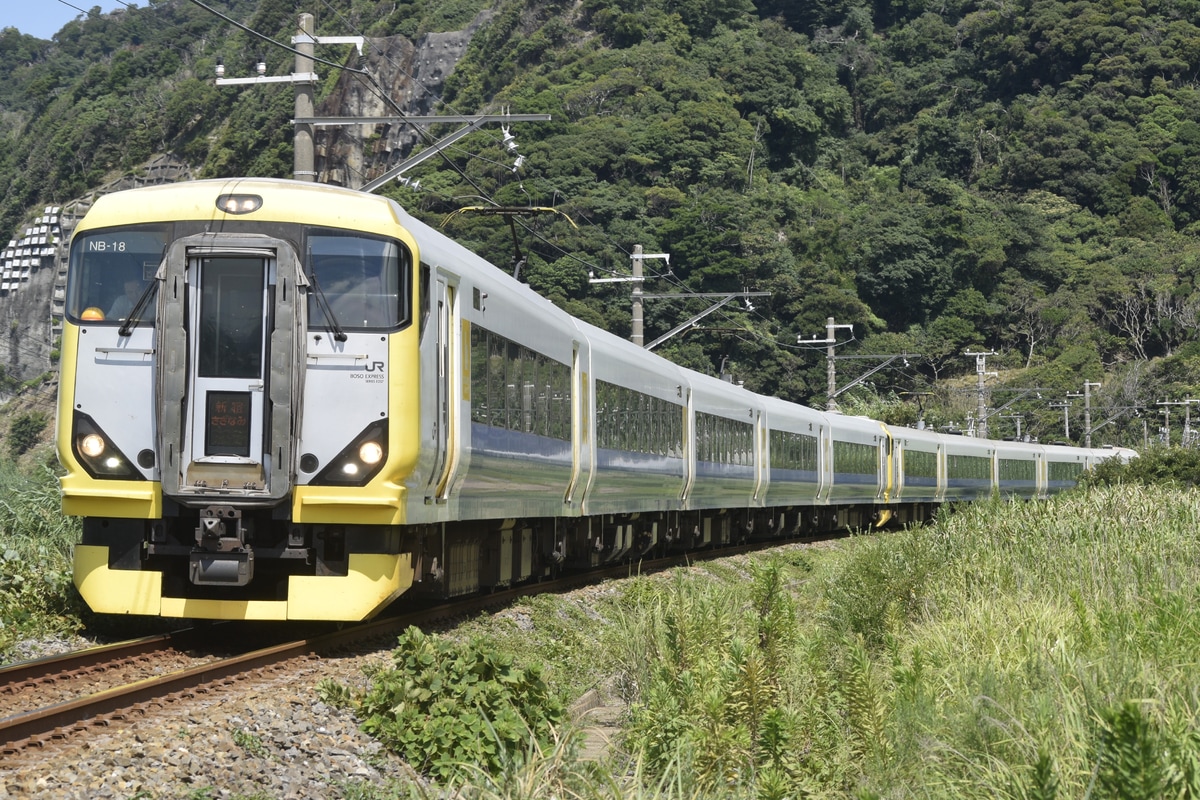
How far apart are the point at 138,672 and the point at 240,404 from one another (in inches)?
71.2

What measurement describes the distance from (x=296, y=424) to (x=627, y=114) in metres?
89.3

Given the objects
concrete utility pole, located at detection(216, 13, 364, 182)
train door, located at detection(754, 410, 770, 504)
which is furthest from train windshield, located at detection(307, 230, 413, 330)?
train door, located at detection(754, 410, 770, 504)

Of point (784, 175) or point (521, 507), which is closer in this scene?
point (521, 507)

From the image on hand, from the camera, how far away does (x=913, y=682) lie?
7.77m

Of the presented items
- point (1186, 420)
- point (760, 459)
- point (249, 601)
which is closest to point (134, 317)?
point (249, 601)

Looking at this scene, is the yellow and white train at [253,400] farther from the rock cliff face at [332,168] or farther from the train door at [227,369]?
the rock cliff face at [332,168]

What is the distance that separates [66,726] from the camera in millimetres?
7082

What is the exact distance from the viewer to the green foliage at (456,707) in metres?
7.26

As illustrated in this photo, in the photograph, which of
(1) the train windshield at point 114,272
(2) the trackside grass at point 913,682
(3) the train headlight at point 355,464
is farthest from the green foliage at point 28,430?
(3) the train headlight at point 355,464

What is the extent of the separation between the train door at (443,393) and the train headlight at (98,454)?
1.95m

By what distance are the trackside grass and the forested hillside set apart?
1801 inches

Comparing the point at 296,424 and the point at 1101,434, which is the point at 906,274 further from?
the point at 296,424

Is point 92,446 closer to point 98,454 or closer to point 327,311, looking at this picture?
point 98,454

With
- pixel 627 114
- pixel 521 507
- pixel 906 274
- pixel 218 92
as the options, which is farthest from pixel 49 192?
pixel 521 507
